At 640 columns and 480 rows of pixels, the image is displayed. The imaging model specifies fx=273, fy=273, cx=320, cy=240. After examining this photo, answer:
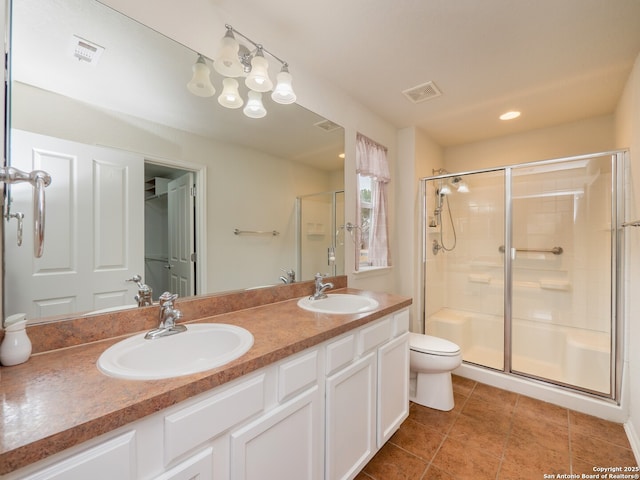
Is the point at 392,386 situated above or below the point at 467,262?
below

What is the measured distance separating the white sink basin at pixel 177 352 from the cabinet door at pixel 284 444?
0.78 feet

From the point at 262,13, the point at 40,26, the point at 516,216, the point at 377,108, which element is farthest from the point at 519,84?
the point at 40,26

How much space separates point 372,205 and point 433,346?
122 cm

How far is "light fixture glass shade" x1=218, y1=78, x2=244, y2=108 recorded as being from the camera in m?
1.41

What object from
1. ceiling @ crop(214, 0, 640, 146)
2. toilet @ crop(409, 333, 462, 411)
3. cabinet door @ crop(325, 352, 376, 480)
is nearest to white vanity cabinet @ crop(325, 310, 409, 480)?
cabinet door @ crop(325, 352, 376, 480)

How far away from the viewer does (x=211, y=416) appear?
0.75 meters

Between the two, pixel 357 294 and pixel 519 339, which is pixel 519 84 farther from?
pixel 519 339

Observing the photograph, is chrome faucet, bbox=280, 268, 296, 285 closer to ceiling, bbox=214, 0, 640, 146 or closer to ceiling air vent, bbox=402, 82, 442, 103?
ceiling, bbox=214, 0, 640, 146

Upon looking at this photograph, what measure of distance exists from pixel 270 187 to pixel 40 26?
3.51ft

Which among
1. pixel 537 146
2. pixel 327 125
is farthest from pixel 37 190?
pixel 537 146

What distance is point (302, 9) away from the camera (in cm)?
137

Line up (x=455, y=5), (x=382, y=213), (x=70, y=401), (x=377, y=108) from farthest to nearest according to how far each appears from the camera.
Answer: (x=382, y=213)
(x=377, y=108)
(x=455, y=5)
(x=70, y=401)

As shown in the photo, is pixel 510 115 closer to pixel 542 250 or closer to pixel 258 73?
pixel 542 250

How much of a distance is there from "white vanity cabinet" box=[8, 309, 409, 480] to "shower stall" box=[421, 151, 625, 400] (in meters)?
1.49
